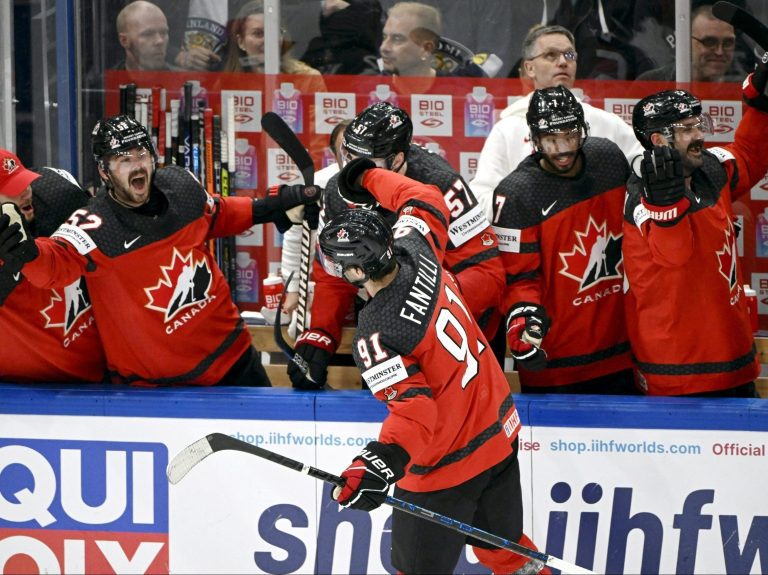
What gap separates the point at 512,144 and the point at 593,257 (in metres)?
0.75

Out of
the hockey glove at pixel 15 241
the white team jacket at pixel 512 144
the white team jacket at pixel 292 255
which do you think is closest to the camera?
the hockey glove at pixel 15 241

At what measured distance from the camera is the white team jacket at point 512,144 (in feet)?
16.0

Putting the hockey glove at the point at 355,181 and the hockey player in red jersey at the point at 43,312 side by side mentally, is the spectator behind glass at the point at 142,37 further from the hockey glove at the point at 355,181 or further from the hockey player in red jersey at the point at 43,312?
the hockey glove at the point at 355,181

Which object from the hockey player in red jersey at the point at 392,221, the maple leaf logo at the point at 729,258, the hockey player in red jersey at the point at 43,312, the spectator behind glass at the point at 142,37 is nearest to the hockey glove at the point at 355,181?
the hockey player in red jersey at the point at 392,221

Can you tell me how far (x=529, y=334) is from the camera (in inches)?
165

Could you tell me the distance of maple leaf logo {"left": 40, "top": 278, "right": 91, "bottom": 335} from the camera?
444 cm

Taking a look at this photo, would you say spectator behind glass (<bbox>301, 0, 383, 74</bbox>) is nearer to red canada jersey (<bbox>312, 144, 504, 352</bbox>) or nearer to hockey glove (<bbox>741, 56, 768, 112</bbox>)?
red canada jersey (<bbox>312, 144, 504, 352</bbox>)

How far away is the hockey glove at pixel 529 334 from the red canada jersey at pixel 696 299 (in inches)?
13.9

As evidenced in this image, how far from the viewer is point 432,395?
353cm

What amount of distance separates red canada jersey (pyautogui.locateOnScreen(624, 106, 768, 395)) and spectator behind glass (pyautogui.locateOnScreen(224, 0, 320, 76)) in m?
1.90

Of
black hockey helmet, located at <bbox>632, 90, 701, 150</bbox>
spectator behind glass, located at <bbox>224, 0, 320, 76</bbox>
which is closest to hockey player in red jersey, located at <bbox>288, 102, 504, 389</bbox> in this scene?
black hockey helmet, located at <bbox>632, 90, 701, 150</bbox>

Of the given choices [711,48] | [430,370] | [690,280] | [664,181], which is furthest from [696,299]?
[711,48]

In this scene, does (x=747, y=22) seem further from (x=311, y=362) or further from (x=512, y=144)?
(x=311, y=362)

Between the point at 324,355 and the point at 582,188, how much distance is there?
1.07 metres
